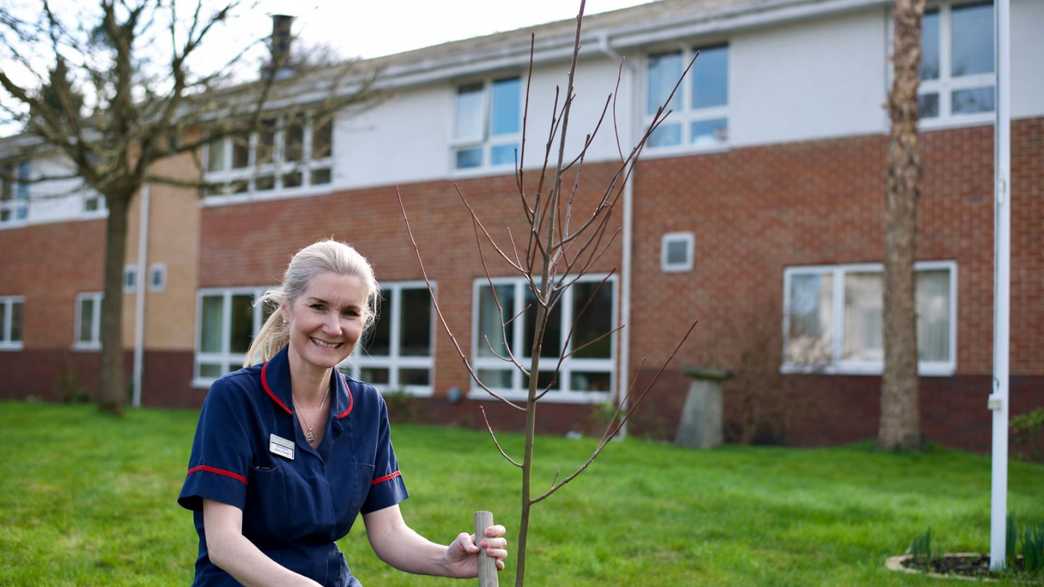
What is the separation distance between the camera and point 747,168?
48.2ft

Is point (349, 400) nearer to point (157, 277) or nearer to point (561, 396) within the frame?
point (561, 396)

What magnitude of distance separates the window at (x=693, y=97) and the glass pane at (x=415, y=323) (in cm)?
453

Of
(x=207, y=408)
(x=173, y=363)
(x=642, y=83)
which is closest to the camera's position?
(x=207, y=408)

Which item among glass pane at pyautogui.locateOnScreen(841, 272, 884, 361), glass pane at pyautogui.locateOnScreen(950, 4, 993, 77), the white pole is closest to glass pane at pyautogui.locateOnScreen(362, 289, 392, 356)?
glass pane at pyautogui.locateOnScreen(841, 272, 884, 361)

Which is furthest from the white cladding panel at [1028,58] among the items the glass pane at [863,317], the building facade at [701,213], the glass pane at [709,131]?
the glass pane at [709,131]

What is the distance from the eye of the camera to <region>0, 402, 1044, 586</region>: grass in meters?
5.96

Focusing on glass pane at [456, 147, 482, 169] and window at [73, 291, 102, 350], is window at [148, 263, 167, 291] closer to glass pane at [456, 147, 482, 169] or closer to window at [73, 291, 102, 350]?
window at [73, 291, 102, 350]

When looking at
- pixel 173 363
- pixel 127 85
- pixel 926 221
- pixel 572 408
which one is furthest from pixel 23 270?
pixel 926 221

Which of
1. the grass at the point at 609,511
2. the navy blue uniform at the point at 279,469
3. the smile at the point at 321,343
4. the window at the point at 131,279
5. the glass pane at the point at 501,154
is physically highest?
the glass pane at the point at 501,154

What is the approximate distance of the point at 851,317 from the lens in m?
13.9

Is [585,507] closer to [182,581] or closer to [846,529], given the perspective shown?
[846,529]

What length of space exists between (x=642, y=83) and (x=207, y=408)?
13.4 m

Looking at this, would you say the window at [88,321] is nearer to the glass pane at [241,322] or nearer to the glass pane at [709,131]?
the glass pane at [241,322]

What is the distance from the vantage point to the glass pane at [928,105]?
44.4 feet
